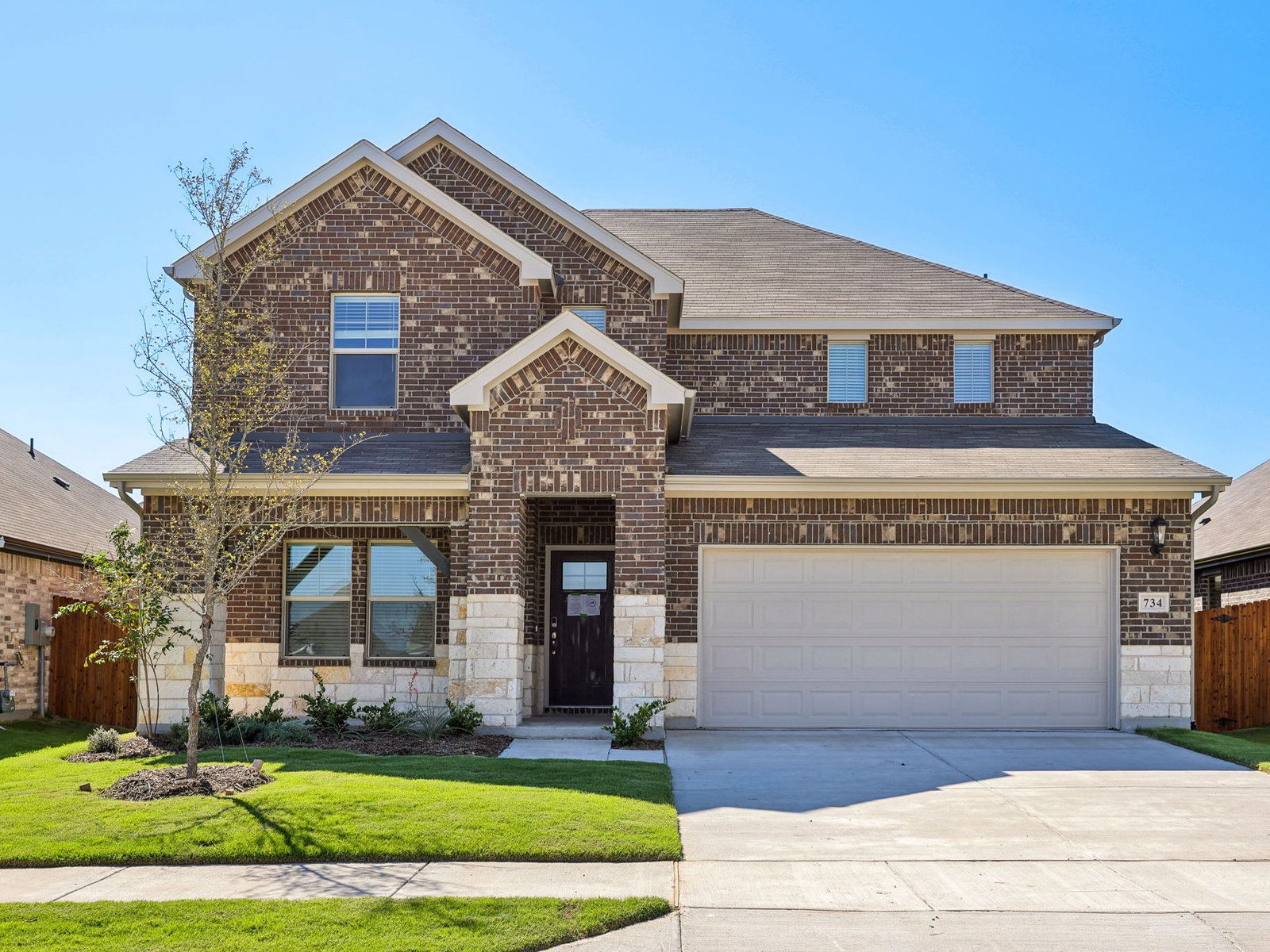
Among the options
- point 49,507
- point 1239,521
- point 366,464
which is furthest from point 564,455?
point 1239,521

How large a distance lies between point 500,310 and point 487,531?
3.78 metres

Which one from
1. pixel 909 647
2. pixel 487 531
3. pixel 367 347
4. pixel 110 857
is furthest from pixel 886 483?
pixel 110 857

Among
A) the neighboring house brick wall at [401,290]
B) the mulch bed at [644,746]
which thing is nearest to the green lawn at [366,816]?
the mulch bed at [644,746]

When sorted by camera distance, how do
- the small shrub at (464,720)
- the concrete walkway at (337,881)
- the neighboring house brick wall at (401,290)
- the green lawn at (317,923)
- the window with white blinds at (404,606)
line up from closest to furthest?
the green lawn at (317,923) < the concrete walkway at (337,881) < the small shrub at (464,720) < the window with white blinds at (404,606) < the neighboring house brick wall at (401,290)

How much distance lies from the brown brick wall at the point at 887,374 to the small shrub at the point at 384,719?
23.0 ft

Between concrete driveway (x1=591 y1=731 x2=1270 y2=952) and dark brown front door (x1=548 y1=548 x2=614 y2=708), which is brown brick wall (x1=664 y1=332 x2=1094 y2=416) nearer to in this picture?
dark brown front door (x1=548 y1=548 x2=614 y2=708)

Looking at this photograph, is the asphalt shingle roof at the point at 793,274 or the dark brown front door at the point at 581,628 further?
the asphalt shingle roof at the point at 793,274

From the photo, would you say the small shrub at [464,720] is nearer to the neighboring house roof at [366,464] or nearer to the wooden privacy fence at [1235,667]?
the neighboring house roof at [366,464]

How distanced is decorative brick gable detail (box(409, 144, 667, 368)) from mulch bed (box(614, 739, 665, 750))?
596 centimetres

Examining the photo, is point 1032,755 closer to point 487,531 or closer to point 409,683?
point 487,531

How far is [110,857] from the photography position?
8.61 meters

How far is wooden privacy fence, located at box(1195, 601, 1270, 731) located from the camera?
17.1m

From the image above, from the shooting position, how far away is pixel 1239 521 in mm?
22062

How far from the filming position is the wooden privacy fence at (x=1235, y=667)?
17.1m
